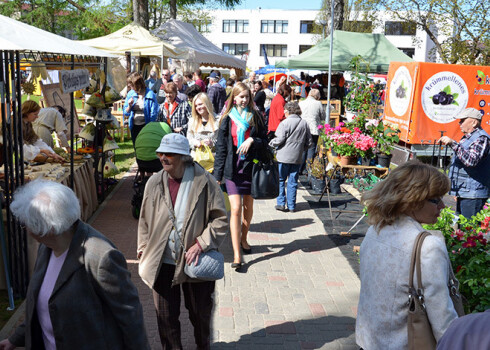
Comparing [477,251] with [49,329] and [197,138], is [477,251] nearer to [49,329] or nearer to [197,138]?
[49,329]

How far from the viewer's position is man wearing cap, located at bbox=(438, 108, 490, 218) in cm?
651

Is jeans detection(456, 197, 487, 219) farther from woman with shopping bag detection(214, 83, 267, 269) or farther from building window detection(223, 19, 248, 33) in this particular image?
building window detection(223, 19, 248, 33)

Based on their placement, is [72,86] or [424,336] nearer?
[424,336]

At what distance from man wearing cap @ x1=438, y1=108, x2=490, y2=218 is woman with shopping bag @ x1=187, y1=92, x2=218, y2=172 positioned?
2.83 metres

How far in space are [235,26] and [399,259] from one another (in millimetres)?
80712

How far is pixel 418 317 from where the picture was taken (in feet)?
8.84

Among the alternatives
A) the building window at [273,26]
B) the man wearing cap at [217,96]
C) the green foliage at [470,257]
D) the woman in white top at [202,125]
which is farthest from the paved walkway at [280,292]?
the building window at [273,26]

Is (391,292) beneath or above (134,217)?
above

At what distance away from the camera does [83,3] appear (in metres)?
31.6

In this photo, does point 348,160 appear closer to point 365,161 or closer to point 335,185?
point 365,161

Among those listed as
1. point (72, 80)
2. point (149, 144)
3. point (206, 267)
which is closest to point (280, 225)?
point (149, 144)

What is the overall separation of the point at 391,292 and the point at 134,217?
650cm

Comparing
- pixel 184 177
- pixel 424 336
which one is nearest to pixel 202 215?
pixel 184 177

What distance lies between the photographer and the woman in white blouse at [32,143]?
23.9 ft
